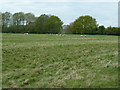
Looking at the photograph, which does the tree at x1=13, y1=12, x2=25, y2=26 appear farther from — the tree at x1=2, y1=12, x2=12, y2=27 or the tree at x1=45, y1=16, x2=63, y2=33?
the tree at x1=45, y1=16, x2=63, y2=33

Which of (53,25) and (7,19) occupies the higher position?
(7,19)

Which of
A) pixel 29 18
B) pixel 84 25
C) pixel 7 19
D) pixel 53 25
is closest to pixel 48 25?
pixel 53 25

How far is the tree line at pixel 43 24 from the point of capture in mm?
76119

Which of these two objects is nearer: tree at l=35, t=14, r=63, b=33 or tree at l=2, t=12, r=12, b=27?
tree at l=35, t=14, r=63, b=33

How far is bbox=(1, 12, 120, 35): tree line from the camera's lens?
250 ft

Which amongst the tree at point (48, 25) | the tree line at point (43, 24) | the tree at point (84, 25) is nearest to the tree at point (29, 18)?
the tree line at point (43, 24)

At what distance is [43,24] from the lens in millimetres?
78562

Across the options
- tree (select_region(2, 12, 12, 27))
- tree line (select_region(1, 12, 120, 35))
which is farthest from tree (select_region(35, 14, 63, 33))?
tree (select_region(2, 12, 12, 27))

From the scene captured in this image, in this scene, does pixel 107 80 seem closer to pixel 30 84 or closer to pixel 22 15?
pixel 30 84

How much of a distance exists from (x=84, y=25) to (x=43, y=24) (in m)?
16.6

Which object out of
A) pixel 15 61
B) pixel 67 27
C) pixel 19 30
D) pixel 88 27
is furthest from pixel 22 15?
pixel 15 61

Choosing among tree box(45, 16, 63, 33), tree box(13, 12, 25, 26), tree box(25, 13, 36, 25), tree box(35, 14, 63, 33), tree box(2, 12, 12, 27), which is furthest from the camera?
tree box(25, 13, 36, 25)

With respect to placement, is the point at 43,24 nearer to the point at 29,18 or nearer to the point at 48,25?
the point at 48,25

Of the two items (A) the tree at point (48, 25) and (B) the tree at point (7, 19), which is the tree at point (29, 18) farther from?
(B) the tree at point (7, 19)
